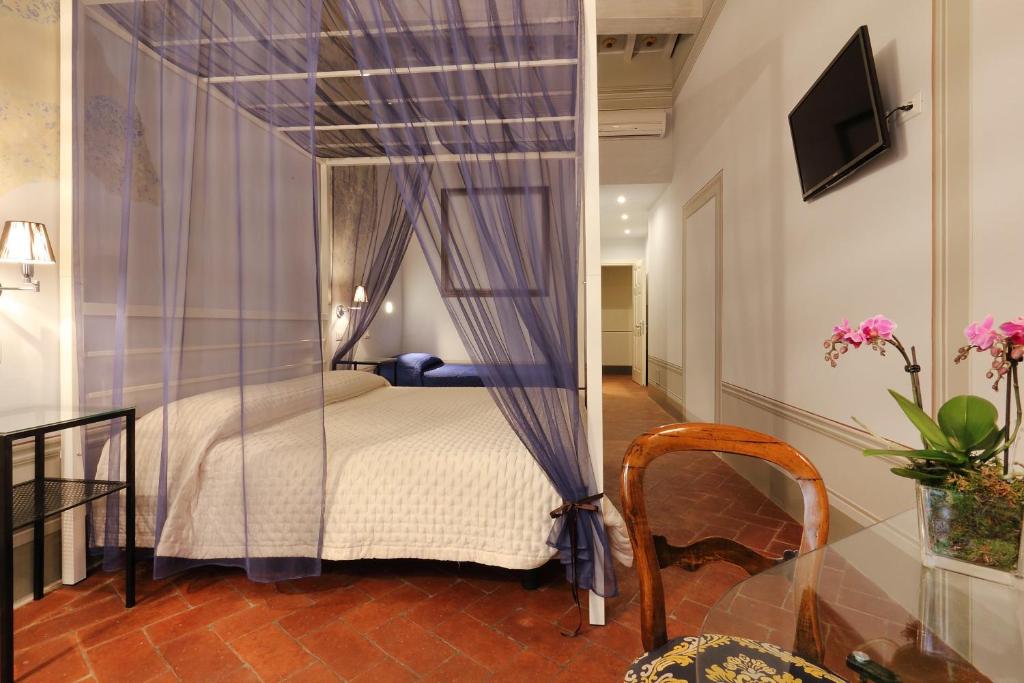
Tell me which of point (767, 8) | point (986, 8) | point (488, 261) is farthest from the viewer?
point (767, 8)

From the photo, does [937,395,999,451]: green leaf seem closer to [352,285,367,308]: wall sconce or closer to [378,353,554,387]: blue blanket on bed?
[352,285,367,308]: wall sconce

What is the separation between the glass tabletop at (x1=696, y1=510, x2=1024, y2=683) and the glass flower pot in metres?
0.03

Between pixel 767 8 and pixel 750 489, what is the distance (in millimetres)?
3279

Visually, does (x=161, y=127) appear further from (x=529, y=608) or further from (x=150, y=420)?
(x=529, y=608)

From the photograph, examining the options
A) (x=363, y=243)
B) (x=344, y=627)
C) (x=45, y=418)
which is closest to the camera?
(x=45, y=418)

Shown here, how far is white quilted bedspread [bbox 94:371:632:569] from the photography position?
1756 millimetres

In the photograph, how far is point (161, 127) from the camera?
1812 millimetres

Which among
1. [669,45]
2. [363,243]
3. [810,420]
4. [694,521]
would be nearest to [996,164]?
[810,420]

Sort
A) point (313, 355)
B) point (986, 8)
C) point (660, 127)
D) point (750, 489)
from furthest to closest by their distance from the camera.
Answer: point (660, 127)
point (750, 489)
point (313, 355)
point (986, 8)

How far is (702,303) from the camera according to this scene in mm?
4250

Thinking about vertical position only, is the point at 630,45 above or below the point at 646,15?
above

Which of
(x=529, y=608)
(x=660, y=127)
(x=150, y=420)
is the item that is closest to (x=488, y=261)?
(x=529, y=608)

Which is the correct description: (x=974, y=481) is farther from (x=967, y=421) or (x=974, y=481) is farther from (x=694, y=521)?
(x=694, y=521)

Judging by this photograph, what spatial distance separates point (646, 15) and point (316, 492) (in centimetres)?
469
